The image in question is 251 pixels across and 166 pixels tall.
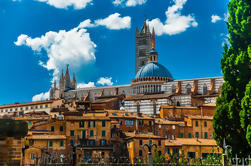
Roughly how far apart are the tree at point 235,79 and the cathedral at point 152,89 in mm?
41981

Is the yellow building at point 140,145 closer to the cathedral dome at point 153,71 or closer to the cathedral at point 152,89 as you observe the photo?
the cathedral at point 152,89

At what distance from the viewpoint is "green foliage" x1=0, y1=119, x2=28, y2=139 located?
7.34 meters

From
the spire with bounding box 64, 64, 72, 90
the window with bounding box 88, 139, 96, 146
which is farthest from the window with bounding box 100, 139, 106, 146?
the spire with bounding box 64, 64, 72, 90

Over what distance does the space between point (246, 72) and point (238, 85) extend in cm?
79

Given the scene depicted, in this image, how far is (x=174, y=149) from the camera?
37.6 metres

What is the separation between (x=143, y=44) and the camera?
345 feet

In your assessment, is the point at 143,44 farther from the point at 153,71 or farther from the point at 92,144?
the point at 92,144

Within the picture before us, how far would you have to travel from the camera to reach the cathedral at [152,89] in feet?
205

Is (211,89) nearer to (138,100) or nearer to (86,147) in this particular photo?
(138,100)

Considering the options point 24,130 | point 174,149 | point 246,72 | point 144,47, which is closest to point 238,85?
point 246,72

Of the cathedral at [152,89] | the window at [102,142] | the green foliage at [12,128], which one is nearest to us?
the green foliage at [12,128]

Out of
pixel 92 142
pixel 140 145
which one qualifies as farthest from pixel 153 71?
pixel 92 142

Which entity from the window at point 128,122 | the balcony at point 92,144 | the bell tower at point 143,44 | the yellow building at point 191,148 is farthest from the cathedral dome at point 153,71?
the balcony at point 92,144

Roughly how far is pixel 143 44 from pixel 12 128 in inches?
3894
